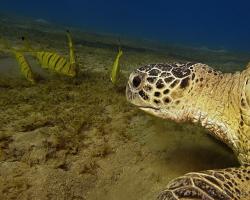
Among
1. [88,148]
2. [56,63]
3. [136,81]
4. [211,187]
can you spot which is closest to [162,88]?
[136,81]

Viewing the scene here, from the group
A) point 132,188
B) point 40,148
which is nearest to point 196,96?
point 132,188

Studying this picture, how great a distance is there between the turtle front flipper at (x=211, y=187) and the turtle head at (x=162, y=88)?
0.76 meters

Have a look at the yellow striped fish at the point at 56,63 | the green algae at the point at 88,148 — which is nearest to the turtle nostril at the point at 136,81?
the green algae at the point at 88,148

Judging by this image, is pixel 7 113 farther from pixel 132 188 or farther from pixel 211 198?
pixel 211 198

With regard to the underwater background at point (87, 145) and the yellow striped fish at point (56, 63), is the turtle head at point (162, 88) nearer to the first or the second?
the underwater background at point (87, 145)

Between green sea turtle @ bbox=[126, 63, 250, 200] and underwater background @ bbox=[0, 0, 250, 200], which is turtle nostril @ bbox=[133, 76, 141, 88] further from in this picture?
underwater background @ bbox=[0, 0, 250, 200]

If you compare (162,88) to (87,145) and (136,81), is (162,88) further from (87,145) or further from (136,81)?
(87,145)

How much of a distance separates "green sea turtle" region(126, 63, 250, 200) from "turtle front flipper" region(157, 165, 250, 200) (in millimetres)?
20

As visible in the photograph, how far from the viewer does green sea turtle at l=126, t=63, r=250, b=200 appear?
2041 mm

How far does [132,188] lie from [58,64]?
87.8 inches

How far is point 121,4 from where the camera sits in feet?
396

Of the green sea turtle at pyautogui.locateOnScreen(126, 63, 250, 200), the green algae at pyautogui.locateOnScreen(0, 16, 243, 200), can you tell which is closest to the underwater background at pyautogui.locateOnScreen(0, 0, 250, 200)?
the green algae at pyautogui.locateOnScreen(0, 16, 243, 200)

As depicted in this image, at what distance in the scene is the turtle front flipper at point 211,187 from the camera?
5.16 feet

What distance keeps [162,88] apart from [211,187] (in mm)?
998
